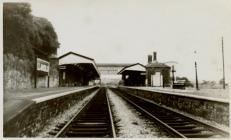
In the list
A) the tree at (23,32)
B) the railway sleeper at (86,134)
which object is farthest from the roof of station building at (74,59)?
the railway sleeper at (86,134)

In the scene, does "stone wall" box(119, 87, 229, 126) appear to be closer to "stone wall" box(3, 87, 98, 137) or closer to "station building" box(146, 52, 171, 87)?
"stone wall" box(3, 87, 98, 137)

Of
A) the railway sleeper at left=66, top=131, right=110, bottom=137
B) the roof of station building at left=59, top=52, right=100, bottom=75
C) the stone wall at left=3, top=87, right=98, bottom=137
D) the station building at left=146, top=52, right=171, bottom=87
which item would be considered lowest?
the railway sleeper at left=66, top=131, right=110, bottom=137

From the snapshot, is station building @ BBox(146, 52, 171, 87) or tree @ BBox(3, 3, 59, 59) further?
station building @ BBox(146, 52, 171, 87)

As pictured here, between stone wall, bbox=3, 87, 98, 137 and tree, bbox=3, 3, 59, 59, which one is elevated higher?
tree, bbox=3, 3, 59, 59

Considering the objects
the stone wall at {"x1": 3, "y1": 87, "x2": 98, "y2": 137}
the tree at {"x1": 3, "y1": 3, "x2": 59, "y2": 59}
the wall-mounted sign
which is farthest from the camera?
the wall-mounted sign

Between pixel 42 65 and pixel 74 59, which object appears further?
pixel 74 59

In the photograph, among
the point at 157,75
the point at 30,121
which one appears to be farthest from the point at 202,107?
the point at 157,75

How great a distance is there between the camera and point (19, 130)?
5.95 metres

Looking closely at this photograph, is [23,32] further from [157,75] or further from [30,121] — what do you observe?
[157,75]

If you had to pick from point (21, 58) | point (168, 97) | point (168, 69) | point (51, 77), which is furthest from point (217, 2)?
point (168, 69)

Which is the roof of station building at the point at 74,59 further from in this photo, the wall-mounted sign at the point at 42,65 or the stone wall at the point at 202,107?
the stone wall at the point at 202,107

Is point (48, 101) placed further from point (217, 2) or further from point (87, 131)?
point (217, 2)

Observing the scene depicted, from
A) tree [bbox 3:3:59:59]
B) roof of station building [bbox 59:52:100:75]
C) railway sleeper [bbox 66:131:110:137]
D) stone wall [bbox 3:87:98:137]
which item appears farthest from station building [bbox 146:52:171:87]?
railway sleeper [bbox 66:131:110:137]

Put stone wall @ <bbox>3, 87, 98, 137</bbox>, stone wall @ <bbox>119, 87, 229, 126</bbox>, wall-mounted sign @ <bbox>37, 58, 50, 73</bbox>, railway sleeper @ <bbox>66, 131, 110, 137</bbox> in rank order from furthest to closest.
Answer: wall-mounted sign @ <bbox>37, 58, 50, 73</bbox> < stone wall @ <bbox>119, 87, 229, 126</bbox> < railway sleeper @ <bbox>66, 131, 110, 137</bbox> < stone wall @ <bbox>3, 87, 98, 137</bbox>
